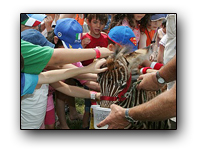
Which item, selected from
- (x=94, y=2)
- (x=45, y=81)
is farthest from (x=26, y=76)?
(x=94, y=2)

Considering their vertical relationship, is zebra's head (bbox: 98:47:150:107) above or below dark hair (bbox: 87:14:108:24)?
below

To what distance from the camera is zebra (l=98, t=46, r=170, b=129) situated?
2061 mm

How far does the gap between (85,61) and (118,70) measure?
28 centimetres

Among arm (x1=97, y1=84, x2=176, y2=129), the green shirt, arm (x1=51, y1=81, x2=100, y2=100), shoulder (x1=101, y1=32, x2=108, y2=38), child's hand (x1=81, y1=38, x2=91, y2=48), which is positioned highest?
shoulder (x1=101, y1=32, x2=108, y2=38)

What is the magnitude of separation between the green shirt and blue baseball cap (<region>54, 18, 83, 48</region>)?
0.21 metres

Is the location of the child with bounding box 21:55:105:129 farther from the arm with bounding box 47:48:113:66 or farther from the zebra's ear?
the zebra's ear

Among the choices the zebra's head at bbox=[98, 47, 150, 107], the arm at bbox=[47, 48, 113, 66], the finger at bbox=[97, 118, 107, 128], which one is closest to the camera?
the arm at bbox=[47, 48, 113, 66]

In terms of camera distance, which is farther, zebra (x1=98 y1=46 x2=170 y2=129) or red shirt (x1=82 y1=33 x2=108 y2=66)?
red shirt (x1=82 y1=33 x2=108 y2=66)

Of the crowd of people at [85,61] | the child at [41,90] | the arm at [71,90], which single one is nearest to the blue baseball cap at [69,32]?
the crowd of people at [85,61]

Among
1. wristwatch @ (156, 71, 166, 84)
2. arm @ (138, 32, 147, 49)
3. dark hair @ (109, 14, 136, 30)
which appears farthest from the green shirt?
wristwatch @ (156, 71, 166, 84)

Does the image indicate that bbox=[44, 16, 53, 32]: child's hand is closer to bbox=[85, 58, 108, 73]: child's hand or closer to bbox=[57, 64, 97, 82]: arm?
bbox=[57, 64, 97, 82]: arm

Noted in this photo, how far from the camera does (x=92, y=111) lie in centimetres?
223

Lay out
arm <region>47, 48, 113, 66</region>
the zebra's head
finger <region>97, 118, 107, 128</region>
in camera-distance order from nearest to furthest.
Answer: arm <region>47, 48, 113, 66</region> → the zebra's head → finger <region>97, 118, 107, 128</region>

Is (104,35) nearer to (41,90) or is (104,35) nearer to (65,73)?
(65,73)
